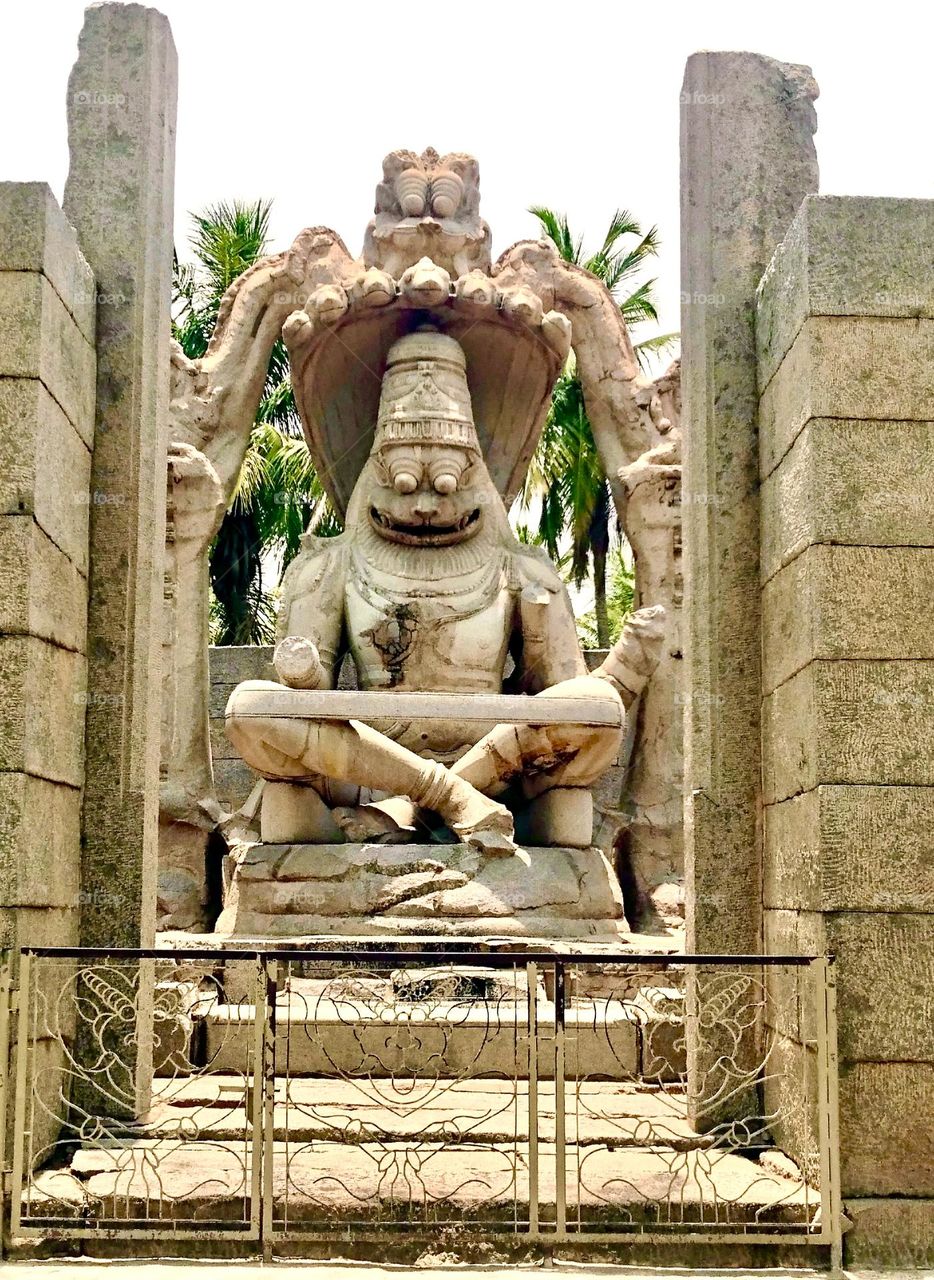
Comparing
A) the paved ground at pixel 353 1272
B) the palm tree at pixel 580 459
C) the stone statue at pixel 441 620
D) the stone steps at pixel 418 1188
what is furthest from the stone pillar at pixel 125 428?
the palm tree at pixel 580 459

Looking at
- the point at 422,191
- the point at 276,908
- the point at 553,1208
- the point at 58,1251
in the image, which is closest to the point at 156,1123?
the point at 58,1251

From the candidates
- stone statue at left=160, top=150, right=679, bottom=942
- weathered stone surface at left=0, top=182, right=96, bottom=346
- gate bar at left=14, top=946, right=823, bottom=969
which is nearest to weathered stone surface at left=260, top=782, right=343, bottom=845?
stone statue at left=160, top=150, right=679, bottom=942

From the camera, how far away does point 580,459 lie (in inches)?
779

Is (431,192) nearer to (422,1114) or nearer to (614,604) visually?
(422,1114)

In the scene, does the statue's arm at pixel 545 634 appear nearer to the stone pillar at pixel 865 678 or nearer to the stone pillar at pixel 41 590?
the stone pillar at pixel 865 678

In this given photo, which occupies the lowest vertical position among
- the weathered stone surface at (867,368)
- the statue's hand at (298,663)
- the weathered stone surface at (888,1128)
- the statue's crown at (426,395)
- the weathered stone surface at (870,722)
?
the weathered stone surface at (888,1128)

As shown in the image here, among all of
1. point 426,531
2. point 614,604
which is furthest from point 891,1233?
point 614,604

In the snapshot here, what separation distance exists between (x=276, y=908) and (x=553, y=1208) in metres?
3.07

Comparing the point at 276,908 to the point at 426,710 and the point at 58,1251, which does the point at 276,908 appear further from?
the point at 58,1251

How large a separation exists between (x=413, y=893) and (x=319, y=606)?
6.17 ft

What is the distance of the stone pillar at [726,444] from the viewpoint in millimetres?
5410

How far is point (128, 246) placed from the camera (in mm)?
5656

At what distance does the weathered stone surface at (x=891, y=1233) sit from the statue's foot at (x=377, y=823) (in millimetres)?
3566

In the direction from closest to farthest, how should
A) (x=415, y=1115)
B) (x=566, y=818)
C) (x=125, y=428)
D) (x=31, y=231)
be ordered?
(x=31, y=231)
(x=415, y=1115)
(x=125, y=428)
(x=566, y=818)
